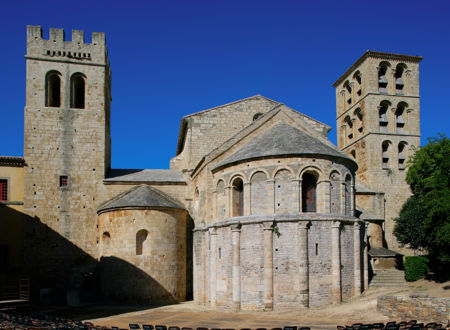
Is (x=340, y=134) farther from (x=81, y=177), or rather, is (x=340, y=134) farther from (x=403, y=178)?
(x=81, y=177)

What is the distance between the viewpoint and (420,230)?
30.2 m

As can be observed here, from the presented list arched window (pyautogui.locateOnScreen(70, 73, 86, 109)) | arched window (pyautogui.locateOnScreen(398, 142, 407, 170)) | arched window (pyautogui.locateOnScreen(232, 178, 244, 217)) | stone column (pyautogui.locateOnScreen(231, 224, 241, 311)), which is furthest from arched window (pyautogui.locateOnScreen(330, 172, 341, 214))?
arched window (pyautogui.locateOnScreen(70, 73, 86, 109))

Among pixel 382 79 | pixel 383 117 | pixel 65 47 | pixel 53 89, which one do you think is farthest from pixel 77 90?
pixel 382 79

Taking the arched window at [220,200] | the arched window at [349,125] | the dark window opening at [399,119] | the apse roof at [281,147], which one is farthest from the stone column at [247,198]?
the arched window at [349,125]

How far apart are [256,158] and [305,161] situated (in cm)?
253

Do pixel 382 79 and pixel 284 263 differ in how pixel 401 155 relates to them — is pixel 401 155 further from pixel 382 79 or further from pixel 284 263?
pixel 284 263

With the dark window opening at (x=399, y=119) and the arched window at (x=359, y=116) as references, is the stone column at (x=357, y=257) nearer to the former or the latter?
the arched window at (x=359, y=116)

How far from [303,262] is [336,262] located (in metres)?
1.84

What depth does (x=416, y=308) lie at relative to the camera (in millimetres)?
17906

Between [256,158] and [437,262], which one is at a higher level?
[256,158]

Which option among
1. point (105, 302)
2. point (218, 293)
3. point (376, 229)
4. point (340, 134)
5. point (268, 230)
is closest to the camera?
point (268, 230)

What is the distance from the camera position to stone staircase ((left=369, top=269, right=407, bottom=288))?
24377 mm

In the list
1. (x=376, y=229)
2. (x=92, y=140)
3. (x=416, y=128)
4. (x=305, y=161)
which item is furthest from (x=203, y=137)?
(x=416, y=128)

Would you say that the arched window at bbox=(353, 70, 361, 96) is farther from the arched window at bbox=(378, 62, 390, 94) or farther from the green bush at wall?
the green bush at wall
